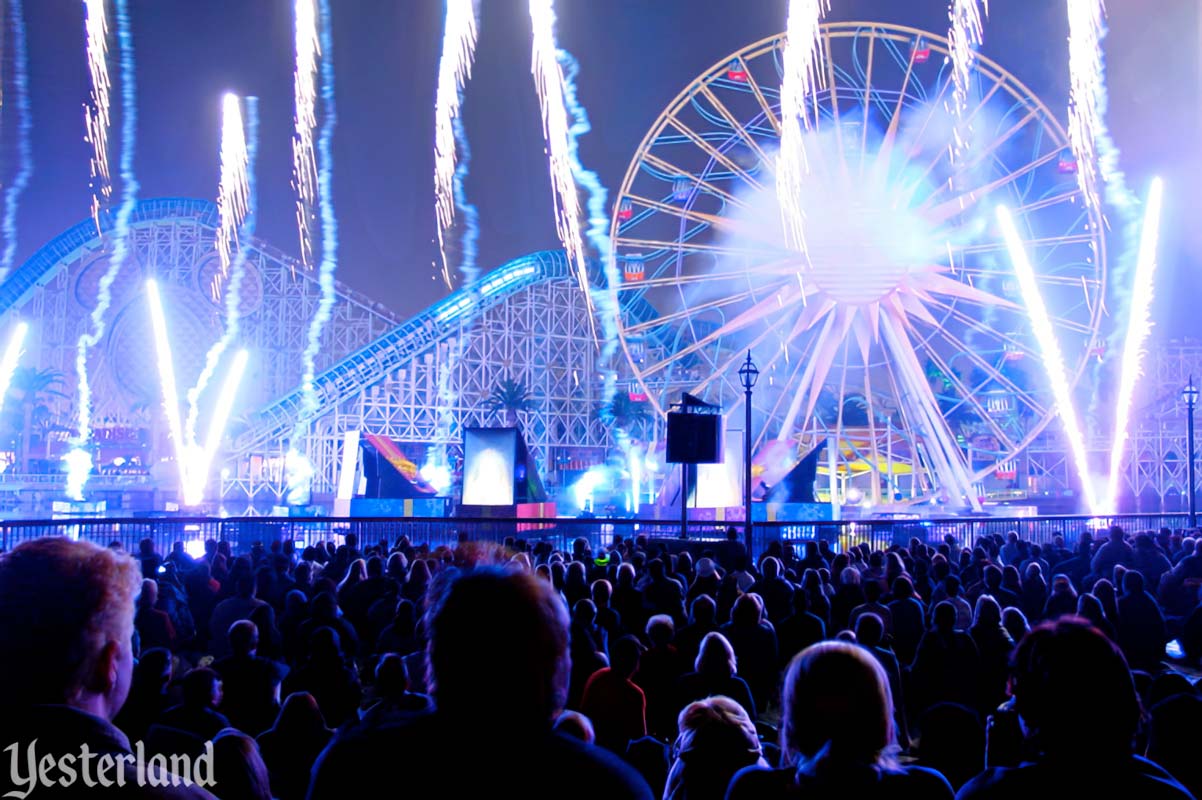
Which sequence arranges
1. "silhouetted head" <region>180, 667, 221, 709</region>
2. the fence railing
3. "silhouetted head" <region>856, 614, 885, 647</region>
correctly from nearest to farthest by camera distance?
"silhouetted head" <region>180, 667, 221, 709</region>
"silhouetted head" <region>856, 614, 885, 647</region>
the fence railing

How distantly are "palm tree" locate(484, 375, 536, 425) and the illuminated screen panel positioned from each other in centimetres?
3045

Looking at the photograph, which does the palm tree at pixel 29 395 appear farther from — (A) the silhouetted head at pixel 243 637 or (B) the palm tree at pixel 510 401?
(A) the silhouetted head at pixel 243 637

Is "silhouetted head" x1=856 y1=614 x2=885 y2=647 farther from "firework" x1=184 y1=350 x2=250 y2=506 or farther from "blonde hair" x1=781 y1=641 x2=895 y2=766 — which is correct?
Answer: "firework" x1=184 y1=350 x2=250 y2=506

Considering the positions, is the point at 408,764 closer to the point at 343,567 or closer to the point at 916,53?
the point at 343,567

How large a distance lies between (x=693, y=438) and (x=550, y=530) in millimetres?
5785

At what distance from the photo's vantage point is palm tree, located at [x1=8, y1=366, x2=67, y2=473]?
189ft

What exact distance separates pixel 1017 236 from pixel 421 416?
3439cm

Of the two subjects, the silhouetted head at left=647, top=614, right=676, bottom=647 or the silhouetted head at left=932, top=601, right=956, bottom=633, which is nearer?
the silhouetted head at left=647, top=614, right=676, bottom=647

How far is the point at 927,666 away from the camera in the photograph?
21.2 ft

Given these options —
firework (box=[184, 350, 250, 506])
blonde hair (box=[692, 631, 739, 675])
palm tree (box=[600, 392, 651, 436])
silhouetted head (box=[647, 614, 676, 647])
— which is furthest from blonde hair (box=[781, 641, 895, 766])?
palm tree (box=[600, 392, 651, 436])

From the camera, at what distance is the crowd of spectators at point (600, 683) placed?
185 cm

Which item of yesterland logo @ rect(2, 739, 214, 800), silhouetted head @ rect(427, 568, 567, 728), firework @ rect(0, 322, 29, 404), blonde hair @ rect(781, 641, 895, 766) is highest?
firework @ rect(0, 322, 29, 404)

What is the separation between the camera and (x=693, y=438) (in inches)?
691

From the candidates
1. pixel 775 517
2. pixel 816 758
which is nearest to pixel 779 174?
pixel 775 517
